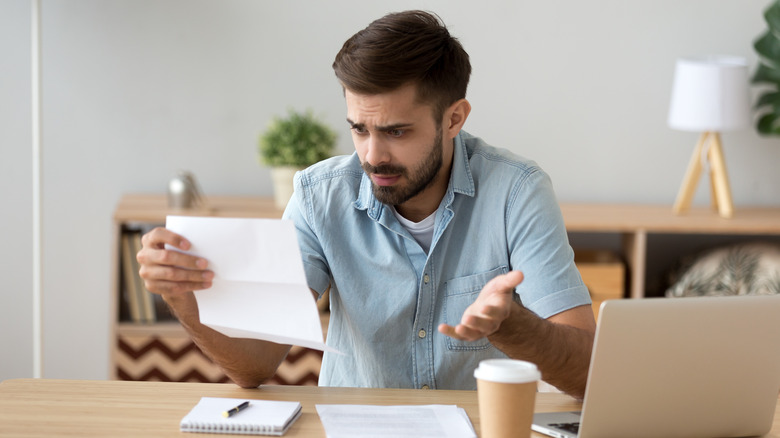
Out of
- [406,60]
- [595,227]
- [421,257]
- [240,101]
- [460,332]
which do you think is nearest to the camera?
[460,332]

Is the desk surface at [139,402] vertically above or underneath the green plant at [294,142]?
underneath

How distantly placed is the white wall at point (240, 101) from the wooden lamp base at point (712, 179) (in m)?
0.22

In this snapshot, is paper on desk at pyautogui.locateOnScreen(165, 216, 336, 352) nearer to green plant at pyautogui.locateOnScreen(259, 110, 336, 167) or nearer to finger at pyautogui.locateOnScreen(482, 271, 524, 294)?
finger at pyautogui.locateOnScreen(482, 271, 524, 294)

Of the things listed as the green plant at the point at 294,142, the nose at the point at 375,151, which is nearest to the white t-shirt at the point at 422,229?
the nose at the point at 375,151

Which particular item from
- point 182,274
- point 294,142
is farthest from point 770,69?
point 182,274

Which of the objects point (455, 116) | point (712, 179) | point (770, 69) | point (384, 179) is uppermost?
point (770, 69)

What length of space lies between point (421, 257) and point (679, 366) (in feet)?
2.02

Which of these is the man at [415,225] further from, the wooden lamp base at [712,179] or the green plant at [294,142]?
the wooden lamp base at [712,179]

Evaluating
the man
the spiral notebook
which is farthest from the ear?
the spiral notebook

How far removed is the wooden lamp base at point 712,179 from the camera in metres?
2.85

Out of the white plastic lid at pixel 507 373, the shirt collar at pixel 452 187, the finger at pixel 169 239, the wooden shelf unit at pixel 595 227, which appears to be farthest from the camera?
the wooden shelf unit at pixel 595 227

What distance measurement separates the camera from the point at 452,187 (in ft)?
5.41

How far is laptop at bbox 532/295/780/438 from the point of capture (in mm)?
1097

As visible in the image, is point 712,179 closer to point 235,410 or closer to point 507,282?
point 507,282
